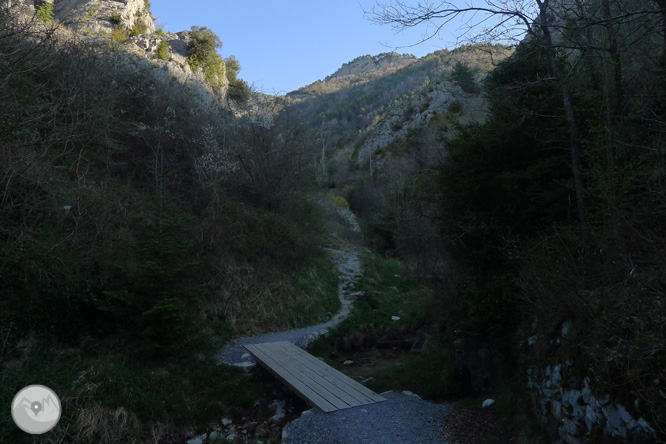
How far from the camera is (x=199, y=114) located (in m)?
13.3

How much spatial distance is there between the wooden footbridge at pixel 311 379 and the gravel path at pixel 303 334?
0.81ft

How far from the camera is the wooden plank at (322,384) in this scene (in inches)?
236

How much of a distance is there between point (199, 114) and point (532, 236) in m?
10.5

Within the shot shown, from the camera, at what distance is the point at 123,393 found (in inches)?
214

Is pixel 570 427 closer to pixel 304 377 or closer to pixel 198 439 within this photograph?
pixel 304 377

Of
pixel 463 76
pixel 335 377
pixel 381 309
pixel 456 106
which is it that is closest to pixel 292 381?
pixel 335 377

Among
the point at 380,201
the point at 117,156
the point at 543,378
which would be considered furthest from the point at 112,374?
the point at 380,201

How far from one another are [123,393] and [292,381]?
232 centimetres

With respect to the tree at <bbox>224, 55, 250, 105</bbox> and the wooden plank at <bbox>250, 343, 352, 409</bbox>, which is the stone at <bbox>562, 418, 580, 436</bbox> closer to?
the wooden plank at <bbox>250, 343, 352, 409</bbox>

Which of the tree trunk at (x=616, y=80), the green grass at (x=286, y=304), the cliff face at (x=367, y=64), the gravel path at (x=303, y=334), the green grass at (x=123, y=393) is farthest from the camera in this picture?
the cliff face at (x=367, y=64)

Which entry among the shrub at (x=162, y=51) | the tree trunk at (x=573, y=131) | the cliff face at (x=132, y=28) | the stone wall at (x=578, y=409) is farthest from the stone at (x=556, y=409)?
the shrub at (x=162, y=51)

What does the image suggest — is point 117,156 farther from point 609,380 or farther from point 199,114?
point 609,380

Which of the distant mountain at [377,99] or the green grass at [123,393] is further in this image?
the distant mountain at [377,99]

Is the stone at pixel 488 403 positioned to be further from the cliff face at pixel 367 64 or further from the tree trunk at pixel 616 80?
the cliff face at pixel 367 64
